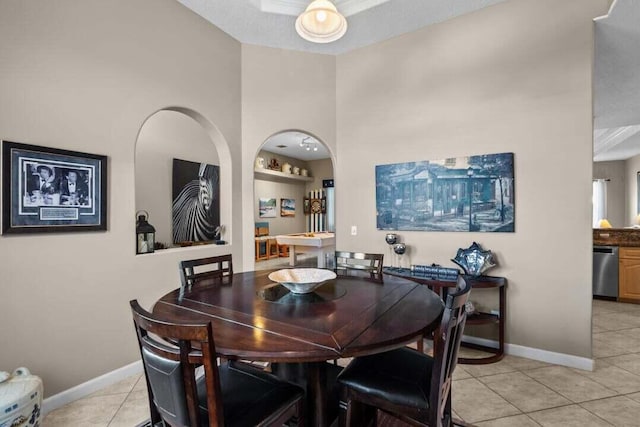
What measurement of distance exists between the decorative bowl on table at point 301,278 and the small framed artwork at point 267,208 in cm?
669

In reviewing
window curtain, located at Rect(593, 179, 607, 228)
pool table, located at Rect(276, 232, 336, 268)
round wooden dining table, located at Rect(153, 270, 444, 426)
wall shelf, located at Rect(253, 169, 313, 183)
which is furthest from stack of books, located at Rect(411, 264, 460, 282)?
window curtain, located at Rect(593, 179, 607, 228)

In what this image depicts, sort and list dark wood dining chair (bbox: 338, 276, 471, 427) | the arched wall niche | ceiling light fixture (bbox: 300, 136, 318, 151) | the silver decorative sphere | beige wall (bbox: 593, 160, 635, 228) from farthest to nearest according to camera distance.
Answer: beige wall (bbox: 593, 160, 635, 228)
ceiling light fixture (bbox: 300, 136, 318, 151)
the arched wall niche
the silver decorative sphere
dark wood dining chair (bbox: 338, 276, 471, 427)

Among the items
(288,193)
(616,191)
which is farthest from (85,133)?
(616,191)

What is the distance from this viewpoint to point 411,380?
1.47 m

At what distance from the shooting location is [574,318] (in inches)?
108

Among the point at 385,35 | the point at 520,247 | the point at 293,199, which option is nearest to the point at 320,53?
the point at 385,35

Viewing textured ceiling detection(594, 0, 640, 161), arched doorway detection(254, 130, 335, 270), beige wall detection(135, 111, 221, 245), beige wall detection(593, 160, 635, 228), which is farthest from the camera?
beige wall detection(593, 160, 635, 228)

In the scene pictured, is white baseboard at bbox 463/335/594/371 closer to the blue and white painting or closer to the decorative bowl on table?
the blue and white painting

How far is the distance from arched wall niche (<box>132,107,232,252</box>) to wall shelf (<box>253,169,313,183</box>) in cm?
358

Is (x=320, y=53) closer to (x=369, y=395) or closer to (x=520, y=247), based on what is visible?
(x=520, y=247)

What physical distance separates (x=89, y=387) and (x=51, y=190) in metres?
1.47

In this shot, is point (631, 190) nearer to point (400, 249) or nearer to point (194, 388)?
point (400, 249)

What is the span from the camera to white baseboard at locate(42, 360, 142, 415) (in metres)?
2.17

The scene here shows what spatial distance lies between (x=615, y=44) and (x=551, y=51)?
2.55 feet
